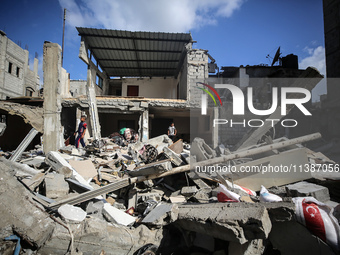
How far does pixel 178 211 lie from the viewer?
269cm

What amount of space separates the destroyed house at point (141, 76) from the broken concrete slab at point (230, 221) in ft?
25.6

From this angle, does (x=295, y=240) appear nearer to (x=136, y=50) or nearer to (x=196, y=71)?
(x=196, y=71)

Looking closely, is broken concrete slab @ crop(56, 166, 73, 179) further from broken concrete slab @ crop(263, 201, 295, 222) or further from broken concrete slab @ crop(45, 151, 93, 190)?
broken concrete slab @ crop(263, 201, 295, 222)

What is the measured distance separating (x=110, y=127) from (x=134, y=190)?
10.8 meters

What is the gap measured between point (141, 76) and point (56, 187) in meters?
13.6

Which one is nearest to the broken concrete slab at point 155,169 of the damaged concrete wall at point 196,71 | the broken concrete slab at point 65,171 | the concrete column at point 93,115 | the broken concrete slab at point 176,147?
the broken concrete slab at point 65,171

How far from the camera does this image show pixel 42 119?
8.12m

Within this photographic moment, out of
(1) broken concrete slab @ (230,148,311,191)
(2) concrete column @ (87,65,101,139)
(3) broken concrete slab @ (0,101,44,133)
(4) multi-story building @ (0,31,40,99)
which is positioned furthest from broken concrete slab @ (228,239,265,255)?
(4) multi-story building @ (0,31,40,99)

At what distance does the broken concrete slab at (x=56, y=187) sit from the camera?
11.4 ft

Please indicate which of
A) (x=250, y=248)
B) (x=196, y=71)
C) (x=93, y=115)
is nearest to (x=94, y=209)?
(x=250, y=248)

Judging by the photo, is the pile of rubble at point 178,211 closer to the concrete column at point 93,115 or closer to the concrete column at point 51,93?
the concrete column at point 51,93

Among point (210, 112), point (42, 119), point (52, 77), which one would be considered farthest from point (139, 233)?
point (210, 112)

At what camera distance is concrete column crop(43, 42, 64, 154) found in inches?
317

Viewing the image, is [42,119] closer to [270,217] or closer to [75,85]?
[270,217]
